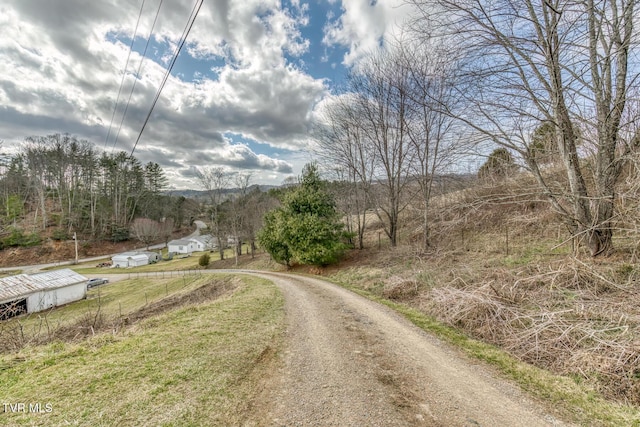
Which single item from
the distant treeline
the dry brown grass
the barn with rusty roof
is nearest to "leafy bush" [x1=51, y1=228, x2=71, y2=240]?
the distant treeline

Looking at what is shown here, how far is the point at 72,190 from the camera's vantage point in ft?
144

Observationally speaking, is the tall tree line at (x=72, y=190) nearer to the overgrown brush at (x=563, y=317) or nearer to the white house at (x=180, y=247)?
the white house at (x=180, y=247)

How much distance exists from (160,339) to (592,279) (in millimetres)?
9202

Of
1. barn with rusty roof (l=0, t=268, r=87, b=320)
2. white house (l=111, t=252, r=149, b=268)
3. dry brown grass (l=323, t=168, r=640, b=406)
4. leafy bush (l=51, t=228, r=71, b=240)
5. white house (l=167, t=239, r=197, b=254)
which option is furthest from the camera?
white house (l=167, t=239, r=197, b=254)

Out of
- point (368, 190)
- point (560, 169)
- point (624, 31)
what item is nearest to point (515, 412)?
point (624, 31)

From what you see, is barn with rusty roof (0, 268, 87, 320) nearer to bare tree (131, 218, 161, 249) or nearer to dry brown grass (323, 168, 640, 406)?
dry brown grass (323, 168, 640, 406)

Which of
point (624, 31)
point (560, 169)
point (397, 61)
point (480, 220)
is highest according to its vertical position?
point (397, 61)

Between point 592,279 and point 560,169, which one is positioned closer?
point 592,279

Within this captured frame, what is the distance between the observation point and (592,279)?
551cm

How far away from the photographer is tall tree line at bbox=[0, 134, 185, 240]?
1581 inches

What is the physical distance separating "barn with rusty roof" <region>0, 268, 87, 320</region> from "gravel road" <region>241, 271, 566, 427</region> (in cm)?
2235

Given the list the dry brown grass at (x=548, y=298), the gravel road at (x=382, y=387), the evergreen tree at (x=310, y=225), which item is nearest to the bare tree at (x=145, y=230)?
the evergreen tree at (x=310, y=225)

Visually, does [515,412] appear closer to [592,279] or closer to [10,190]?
[592,279]

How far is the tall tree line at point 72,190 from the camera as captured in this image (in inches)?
1581
